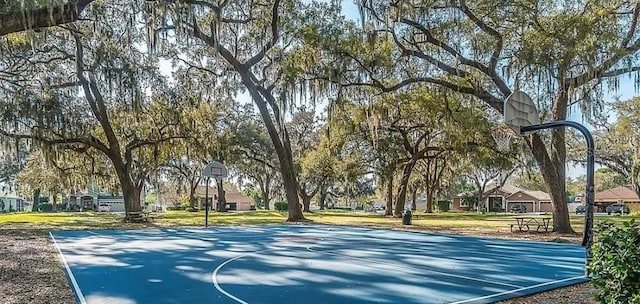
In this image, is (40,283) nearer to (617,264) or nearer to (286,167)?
(617,264)

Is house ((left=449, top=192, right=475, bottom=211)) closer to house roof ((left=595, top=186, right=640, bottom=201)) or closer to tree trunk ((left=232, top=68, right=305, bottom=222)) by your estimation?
house roof ((left=595, top=186, right=640, bottom=201))

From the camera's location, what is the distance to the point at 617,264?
11.5ft

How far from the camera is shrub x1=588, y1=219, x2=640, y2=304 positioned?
3.42m

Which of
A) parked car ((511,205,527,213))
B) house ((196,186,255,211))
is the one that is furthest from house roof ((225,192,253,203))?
parked car ((511,205,527,213))

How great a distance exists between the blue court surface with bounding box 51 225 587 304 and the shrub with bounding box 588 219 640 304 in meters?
1.67

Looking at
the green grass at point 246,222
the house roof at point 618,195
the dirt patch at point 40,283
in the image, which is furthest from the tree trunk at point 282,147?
the house roof at point 618,195

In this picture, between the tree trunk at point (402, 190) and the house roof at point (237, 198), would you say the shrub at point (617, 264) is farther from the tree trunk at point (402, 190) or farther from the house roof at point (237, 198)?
the house roof at point (237, 198)

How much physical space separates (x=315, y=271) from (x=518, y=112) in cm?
474

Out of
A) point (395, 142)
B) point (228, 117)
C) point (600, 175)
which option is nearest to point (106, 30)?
point (228, 117)

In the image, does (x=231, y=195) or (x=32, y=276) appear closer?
(x=32, y=276)

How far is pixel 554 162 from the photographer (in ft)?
46.9

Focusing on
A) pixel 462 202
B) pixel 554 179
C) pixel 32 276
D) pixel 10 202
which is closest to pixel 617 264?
pixel 32 276

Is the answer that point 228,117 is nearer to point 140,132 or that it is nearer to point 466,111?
point 140,132

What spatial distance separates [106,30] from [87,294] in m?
12.0
